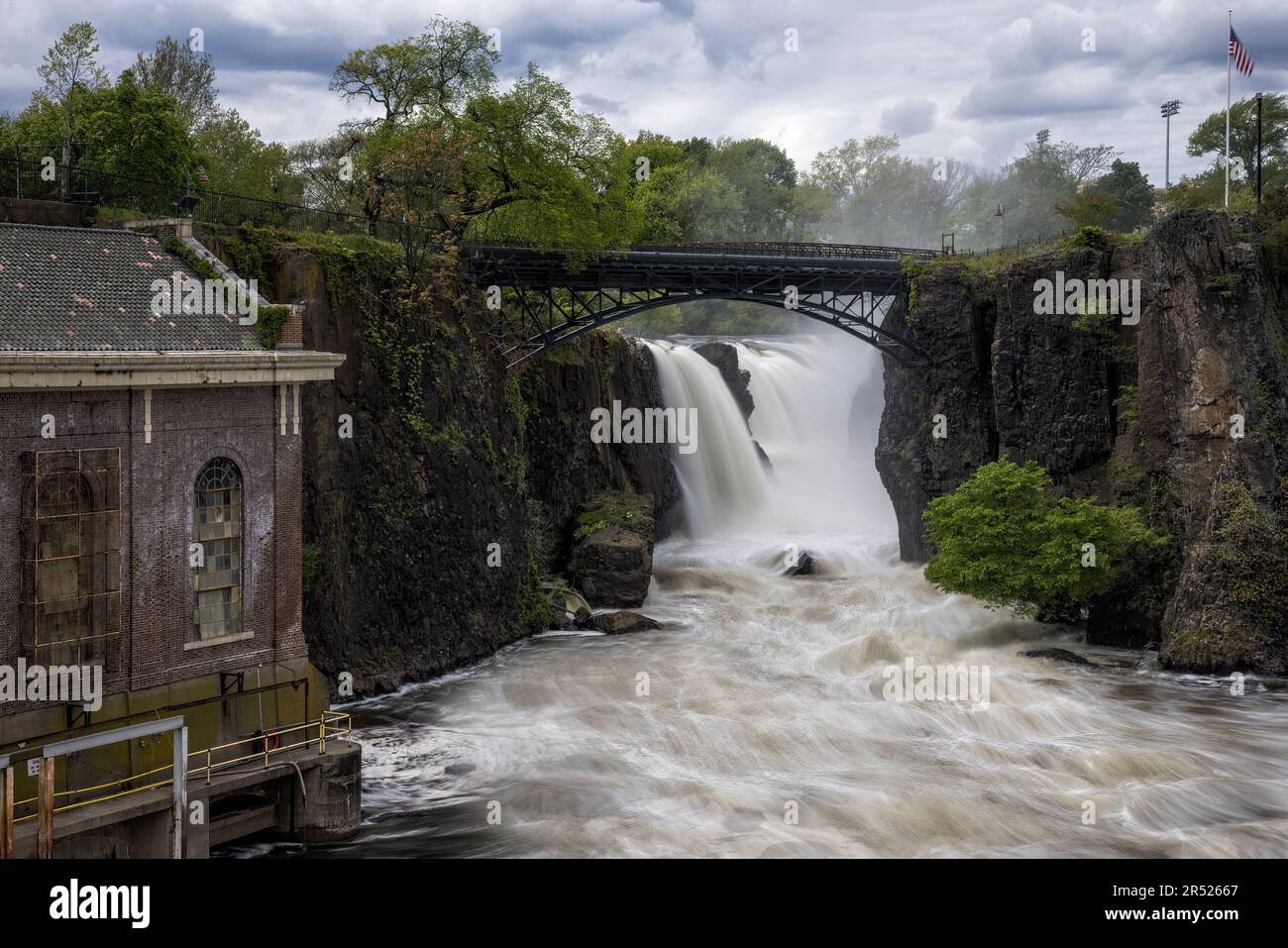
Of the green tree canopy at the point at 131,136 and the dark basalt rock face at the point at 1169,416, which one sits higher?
the green tree canopy at the point at 131,136

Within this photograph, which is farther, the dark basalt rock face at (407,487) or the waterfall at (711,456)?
the waterfall at (711,456)

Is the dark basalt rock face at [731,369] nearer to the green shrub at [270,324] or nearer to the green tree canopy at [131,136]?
the green tree canopy at [131,136]

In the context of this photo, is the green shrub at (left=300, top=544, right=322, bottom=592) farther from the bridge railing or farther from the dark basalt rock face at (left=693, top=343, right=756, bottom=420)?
the dark basalt rock face at (left=693, top=343, right=756, bottom=420)

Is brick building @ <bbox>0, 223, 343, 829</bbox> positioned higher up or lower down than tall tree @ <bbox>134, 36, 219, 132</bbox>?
lower down

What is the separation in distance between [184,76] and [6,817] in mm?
52782

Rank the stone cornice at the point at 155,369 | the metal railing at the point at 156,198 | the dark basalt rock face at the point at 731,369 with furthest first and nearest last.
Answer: the dark basalt rock face at the point at 731,369 < the metal railing at the point at 156,198 < the stone cornice at the point at 155,369

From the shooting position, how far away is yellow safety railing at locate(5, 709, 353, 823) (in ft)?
65.7

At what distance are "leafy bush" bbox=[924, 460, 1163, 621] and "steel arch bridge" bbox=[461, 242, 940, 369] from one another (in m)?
10.8

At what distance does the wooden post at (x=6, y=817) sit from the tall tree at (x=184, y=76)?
4814 centimetres

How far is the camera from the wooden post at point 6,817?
18.2m

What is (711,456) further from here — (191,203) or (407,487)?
(191,203)

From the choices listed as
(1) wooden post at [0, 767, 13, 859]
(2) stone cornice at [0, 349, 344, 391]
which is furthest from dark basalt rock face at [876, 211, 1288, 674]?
(1) wooden post at [0, 767, 13, 859]

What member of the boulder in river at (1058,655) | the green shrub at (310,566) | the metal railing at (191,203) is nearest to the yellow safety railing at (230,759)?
the green shrub at (310,566)
